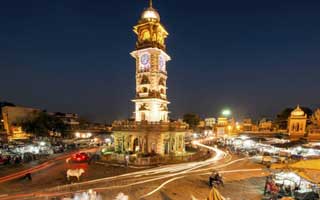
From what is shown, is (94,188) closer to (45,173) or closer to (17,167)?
(45,173)

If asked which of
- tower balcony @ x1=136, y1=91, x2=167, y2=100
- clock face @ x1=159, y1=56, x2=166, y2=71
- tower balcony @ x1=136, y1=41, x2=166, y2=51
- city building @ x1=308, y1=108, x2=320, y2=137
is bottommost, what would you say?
city building @ x1=308, y1=108, x2=320, y2=137

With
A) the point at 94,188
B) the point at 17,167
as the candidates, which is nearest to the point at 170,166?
the point at 94,188

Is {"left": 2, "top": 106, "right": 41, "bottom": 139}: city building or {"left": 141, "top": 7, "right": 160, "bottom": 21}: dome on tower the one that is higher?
{"left": 141, "top": 7, "right": 160, "bottom": 21}: dome on tower

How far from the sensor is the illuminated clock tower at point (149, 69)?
3550 centimetres

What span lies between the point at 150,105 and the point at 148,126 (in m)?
5.07

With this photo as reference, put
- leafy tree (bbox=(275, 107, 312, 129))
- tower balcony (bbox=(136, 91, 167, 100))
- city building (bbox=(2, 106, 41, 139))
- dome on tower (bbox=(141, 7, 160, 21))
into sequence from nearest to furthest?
tower balcony (bbox=(136, 91, 167, 100))
dome on tower (bbox=(141, 7, 160, 21))
city building (bbox=(2, 106, 41, 139))
leafy tree (bbox=(275, 107, 312, 129))

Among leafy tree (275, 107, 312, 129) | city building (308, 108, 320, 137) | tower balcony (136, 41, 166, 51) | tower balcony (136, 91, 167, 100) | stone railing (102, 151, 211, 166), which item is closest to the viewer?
stone railing (102, 151, 211, 166)

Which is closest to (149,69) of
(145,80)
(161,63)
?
(145,80)

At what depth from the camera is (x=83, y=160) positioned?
91.7ft

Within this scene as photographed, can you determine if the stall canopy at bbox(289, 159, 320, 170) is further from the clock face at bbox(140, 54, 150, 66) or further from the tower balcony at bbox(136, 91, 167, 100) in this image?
the clock face at bbox(140, 54, 150, 66)

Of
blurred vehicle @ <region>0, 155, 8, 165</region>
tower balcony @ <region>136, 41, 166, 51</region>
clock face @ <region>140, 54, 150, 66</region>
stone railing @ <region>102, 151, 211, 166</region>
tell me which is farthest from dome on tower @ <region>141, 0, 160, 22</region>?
blurred vehicle @ <region>0, 155, 8, 165</region>

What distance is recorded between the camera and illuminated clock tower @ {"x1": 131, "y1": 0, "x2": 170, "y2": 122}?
116ft

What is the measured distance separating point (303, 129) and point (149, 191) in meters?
57.2

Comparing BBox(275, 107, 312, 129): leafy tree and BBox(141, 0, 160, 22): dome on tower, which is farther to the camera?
BBox(275, 107, 312, 129): leafy tree
